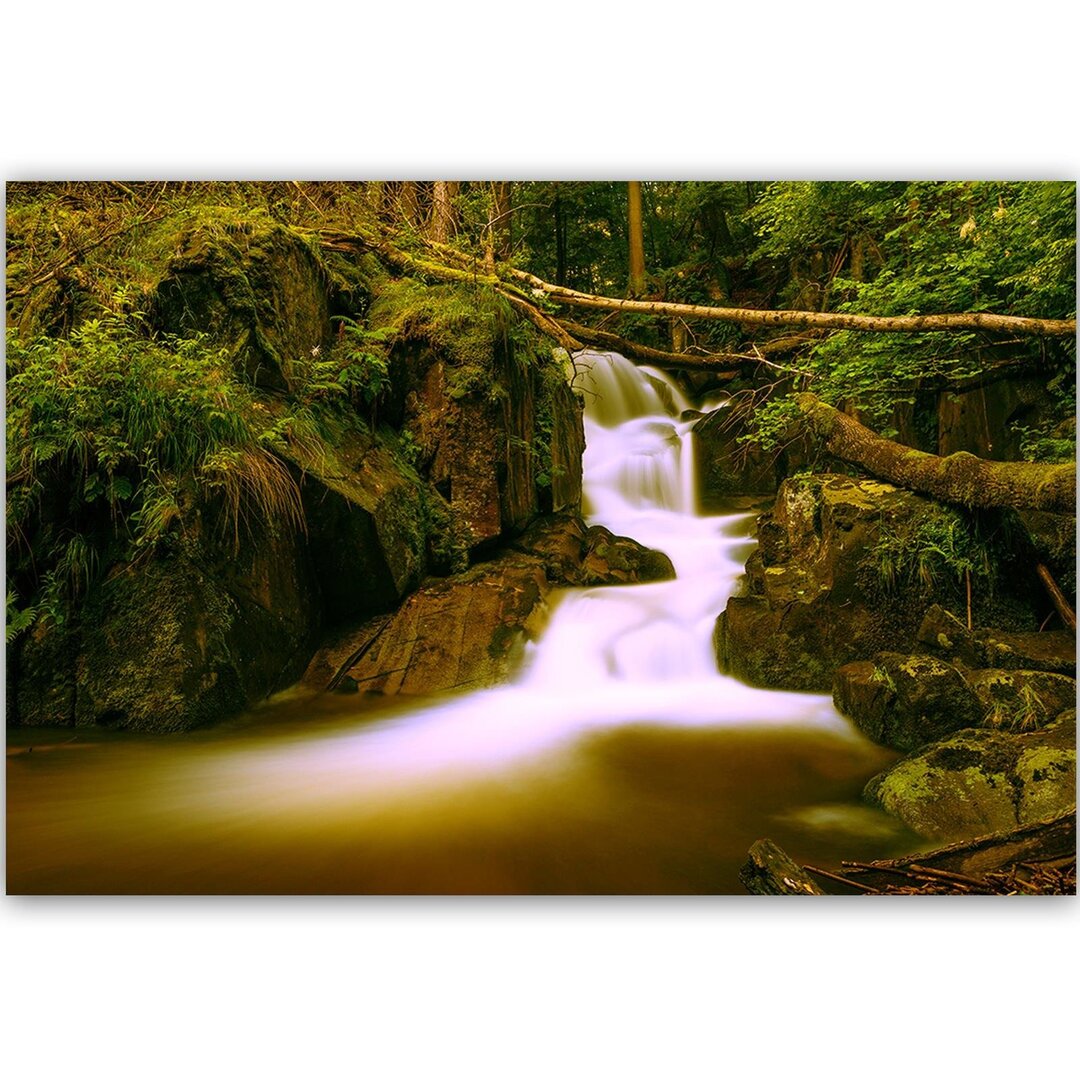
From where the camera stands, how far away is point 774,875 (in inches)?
81.0

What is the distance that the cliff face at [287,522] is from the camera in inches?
112

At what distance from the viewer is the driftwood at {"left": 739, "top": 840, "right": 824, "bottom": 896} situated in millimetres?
2057

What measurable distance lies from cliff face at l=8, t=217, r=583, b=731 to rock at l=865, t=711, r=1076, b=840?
9.21ft

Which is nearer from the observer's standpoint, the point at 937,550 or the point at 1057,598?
the point at 1057,598

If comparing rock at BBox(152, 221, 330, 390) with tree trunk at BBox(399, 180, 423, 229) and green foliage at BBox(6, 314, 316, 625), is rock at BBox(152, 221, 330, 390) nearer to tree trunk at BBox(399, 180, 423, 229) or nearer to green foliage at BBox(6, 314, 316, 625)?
green foliage at BBox(6, 314, 316, 625)

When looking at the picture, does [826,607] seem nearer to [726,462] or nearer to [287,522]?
[726,462]

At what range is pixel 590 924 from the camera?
208 centimetres

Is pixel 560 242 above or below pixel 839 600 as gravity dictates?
above

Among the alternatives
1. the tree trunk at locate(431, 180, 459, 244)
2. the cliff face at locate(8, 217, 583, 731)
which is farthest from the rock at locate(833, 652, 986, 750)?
the tree trunk at locate(431, 180, 459, 244)

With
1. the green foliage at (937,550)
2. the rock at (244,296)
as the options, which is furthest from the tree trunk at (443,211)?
the green foliage at (937,550)

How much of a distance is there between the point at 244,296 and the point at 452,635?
221 centimetres

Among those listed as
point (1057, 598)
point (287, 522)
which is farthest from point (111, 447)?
point (1057, 598)

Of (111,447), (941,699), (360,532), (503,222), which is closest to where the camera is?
Answer: (941,699)
